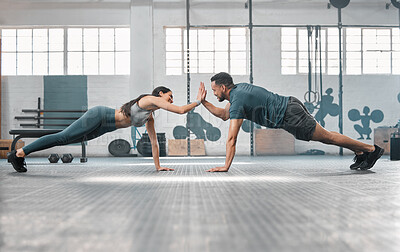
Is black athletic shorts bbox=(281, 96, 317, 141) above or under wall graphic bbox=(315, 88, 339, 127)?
under

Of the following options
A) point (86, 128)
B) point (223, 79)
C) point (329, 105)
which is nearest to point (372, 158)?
point (223, 79)

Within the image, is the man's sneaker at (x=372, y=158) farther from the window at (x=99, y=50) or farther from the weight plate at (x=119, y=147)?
the window at (x=99, y=50)

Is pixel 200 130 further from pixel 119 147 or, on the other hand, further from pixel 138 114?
pixel 138 114

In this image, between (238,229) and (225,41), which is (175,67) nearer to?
(225,41)

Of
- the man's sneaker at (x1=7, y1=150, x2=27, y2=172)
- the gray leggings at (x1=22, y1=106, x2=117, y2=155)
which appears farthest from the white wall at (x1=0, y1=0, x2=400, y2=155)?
the gray leggings at (x1=22, y1=106, x2=117, y2=155)

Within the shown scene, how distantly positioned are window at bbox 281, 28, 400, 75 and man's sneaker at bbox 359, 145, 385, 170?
5.75m

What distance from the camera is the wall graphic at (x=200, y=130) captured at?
8.98m

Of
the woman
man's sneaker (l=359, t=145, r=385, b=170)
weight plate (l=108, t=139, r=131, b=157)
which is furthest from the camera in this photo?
weight plate (l=108, t=139, r=131, b=157)

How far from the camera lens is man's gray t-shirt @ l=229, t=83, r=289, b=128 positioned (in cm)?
344

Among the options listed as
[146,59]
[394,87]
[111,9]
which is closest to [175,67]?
[146,59]

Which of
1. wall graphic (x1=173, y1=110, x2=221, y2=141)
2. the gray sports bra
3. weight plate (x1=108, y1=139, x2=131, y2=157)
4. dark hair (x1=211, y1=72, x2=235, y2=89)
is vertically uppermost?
dark hair (x1=211, y1=72, x2=235, y2=89)

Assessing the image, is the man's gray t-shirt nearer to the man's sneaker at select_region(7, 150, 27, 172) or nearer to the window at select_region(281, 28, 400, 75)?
the man's sneaker at select_region(7, 150, 27, 172)

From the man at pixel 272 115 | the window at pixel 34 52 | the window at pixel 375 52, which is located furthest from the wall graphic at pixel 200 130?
the man at pixel 272 115

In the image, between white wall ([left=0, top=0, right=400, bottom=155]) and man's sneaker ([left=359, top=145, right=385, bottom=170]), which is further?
white wall ([left=0, top=0, right=400, bottom=155])
